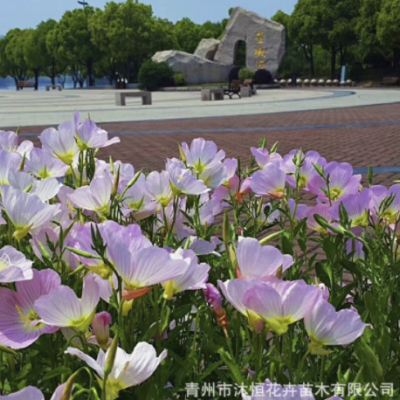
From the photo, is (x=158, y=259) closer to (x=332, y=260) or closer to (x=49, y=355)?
(x=49, y=355)

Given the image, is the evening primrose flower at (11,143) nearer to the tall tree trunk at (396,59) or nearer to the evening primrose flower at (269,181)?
the evening primrose flower at (269,181)

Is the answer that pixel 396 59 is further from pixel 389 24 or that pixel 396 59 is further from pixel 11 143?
pixel 11 143

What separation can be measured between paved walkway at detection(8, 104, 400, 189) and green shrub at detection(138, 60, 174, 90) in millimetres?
23318

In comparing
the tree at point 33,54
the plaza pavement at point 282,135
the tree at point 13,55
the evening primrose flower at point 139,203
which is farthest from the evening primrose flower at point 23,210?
the tree at point 13,55

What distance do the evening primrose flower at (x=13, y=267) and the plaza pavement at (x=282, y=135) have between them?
16.5ft

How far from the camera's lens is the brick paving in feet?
27.9

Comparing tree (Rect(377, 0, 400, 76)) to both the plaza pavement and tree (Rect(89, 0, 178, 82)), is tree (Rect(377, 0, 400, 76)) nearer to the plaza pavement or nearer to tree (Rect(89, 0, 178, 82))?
tree (Rect(89, 0, 178, 82))

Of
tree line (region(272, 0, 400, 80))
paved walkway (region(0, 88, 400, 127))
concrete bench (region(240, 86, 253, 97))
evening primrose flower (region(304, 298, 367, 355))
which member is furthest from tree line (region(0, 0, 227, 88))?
evening primrose flower (region(304, 298, 367, 355))

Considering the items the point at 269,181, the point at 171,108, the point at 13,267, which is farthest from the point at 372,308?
the point at 171,108

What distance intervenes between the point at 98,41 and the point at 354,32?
78.8 feet

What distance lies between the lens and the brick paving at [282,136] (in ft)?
27.9

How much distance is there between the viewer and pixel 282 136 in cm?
1092

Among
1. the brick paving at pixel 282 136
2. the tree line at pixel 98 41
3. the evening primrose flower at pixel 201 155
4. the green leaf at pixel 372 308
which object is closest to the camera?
the green leaf at pixel 372 308

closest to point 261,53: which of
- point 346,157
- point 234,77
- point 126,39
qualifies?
point 234,77
